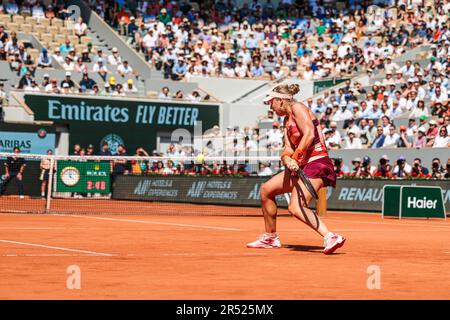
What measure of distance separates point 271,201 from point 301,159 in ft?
2.78

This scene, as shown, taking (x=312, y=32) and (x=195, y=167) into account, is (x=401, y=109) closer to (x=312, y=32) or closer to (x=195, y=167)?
(x=195, y=167)

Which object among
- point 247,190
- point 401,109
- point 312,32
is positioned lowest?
point 247,190

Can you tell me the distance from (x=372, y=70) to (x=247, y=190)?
11.2 meters

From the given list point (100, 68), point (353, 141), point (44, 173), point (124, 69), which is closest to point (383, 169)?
point (353, 141)

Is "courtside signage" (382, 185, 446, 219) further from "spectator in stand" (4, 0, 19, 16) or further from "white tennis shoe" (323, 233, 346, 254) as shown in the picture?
"spectator in stand" (4, 0, 19, 16)

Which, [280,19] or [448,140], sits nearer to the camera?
[448,140]

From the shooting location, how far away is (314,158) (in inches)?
517

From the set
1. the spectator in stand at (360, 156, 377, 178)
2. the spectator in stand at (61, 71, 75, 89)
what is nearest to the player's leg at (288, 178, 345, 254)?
the spectator in stand at (360, 156, 377, 178)

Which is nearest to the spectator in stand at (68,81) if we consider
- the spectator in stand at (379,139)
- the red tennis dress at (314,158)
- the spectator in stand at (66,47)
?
→ the spectator in stand at (66,47)

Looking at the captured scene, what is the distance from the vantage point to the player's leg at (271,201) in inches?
522
